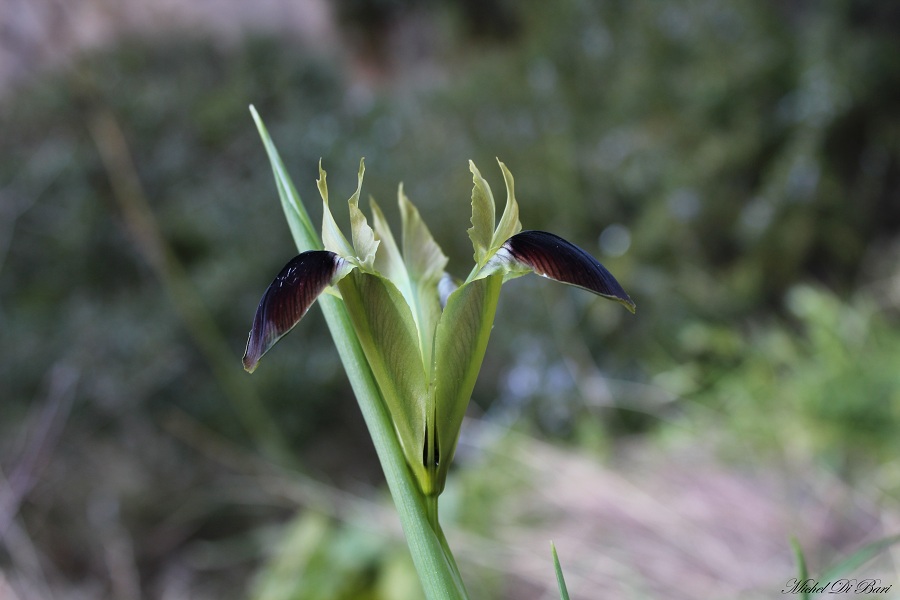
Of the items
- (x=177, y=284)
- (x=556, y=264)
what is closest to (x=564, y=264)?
(x=556, y=264)

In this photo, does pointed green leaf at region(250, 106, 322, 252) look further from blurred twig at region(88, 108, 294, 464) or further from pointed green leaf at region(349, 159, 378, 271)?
blurred twig at region(88, 108, 294, 464)

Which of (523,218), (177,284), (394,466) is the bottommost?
(394,466)

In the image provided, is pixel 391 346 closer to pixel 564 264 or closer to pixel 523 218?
pixel 564 264

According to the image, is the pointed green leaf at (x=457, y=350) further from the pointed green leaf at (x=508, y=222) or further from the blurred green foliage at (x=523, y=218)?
the blurred green foliage at (x=523, y=218)

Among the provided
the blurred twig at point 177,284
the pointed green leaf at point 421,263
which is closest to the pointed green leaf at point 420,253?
the pointed green leaf at point 421,263

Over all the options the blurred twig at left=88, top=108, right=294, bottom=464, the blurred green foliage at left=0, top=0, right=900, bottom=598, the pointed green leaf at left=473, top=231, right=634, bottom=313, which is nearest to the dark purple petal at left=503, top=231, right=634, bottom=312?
the pointed green leaf at left=473, top=231, right=634, bottom=313

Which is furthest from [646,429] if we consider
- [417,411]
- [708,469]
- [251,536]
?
[417,411]

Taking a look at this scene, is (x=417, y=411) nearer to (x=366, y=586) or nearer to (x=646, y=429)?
(x=366, y=586)

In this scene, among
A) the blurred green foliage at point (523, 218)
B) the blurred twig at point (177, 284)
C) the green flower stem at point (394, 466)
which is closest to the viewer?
the green flower stem at point (394, 466)
